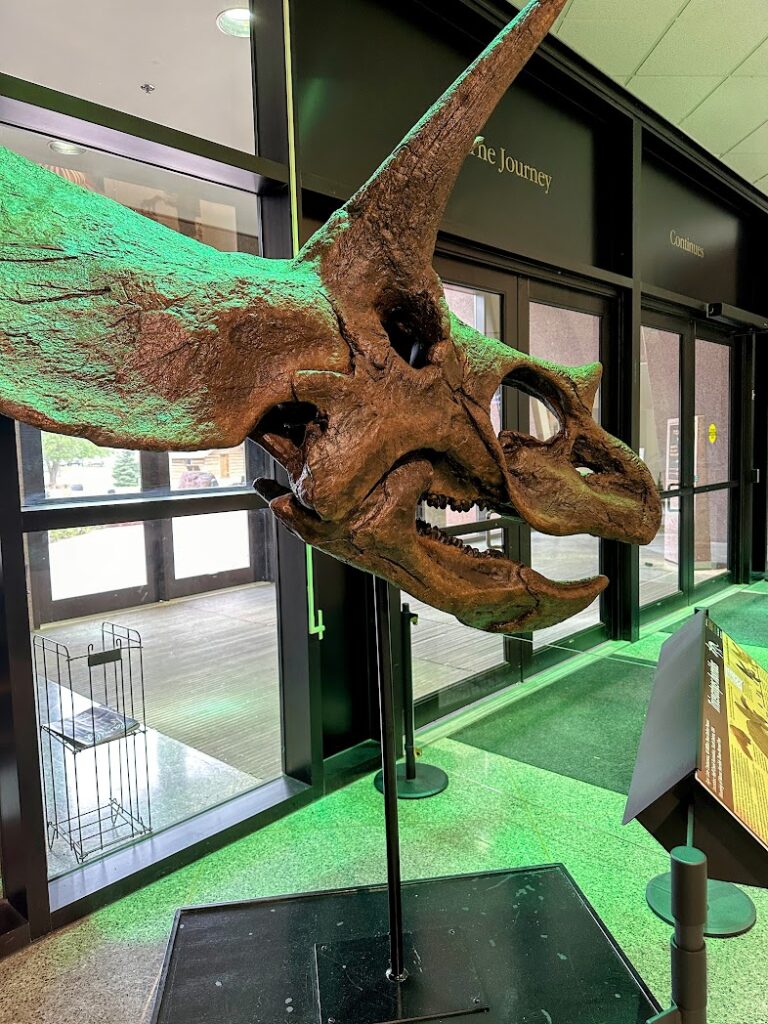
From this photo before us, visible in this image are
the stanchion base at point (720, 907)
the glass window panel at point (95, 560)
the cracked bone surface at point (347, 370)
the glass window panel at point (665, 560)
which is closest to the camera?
the cracked bone surface at point (347, 370)

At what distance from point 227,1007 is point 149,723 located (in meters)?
1.34

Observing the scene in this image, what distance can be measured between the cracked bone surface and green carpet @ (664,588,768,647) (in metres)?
2.87

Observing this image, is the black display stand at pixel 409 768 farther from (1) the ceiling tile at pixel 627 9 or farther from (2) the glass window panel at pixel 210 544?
(1) the ceiling tile at pixel 627 9

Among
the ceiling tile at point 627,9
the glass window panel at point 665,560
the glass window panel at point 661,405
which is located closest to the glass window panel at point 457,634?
the ceiling tile at point 627,9

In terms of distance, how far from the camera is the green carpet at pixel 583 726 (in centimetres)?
274

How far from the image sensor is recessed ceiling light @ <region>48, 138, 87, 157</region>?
90.8 inches

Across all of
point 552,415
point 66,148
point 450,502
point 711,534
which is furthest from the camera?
point 711,534

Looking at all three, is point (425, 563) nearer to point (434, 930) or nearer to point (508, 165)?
point (434, 930)

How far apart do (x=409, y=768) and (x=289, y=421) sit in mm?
2296

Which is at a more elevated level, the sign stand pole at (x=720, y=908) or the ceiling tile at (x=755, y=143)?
the ceiling tile at (x=755, y=143)

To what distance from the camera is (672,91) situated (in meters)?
4.79

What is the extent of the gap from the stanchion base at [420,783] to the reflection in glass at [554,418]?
61.3 inches

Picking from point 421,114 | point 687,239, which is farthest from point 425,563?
point 687,239

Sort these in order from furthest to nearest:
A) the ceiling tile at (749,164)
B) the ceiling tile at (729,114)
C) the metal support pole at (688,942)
→ the ceiling tile at (749,164), the ceiling tile at (729,114), the metal support pole at (688,942)
